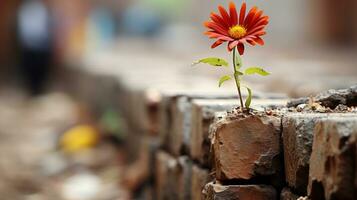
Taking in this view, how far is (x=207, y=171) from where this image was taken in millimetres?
2754

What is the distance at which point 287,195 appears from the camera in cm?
221

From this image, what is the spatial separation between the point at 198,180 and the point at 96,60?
7.49 metres

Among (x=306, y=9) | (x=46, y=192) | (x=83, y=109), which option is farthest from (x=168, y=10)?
(x=46, y=192)

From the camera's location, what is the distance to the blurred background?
16.9 feet

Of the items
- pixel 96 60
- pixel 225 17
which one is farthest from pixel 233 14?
pixel 96 60

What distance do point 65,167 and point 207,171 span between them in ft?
9.56

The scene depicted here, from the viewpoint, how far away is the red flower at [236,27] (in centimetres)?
220

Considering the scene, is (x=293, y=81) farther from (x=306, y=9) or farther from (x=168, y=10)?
(x=168, y=10)

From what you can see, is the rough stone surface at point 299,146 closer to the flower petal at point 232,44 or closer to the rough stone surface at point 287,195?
the rough stone surface at point 287,195

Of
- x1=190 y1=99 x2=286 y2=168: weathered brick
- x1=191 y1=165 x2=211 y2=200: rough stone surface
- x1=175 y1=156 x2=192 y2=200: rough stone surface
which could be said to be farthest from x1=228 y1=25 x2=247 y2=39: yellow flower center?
x1=175 y1=156 x2=192 y2=200: rough stone surface

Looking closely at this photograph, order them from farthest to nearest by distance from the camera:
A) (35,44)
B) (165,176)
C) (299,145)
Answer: (35,44) < (165,176) < (299,145)

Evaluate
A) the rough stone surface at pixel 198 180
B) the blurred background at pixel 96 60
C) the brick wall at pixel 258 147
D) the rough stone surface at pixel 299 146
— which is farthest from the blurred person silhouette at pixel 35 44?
the rough stone surface at pixel 299 146

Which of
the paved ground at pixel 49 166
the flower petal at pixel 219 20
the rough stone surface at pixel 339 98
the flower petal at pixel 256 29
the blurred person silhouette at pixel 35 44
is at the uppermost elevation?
the blurred person silhouette at pixel 35 44

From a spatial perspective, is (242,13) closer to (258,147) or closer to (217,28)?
(217,28)
